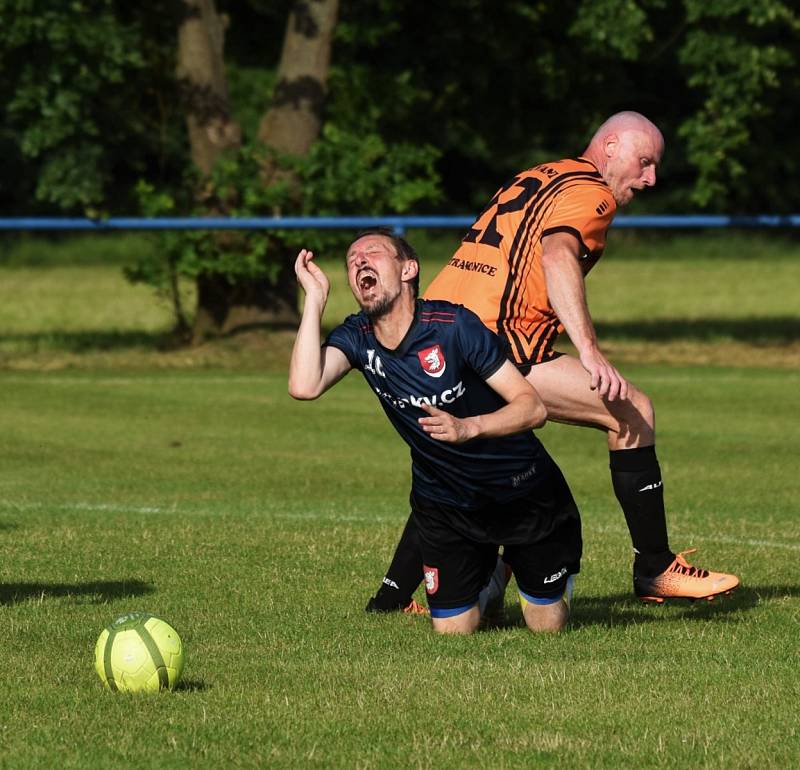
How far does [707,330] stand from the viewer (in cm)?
2631

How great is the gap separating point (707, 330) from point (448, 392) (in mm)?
20177

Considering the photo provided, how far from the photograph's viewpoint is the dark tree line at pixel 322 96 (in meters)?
20.3

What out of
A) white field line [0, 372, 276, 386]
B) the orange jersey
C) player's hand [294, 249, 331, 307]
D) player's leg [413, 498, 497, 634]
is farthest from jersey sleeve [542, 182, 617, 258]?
white field line [0, 372, 276, 386]

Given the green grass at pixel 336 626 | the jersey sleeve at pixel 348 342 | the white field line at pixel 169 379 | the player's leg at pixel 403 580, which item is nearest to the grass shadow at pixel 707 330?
the white field line at pixel 169 379

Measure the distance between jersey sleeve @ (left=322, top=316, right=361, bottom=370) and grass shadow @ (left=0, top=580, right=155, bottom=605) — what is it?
1.72 m

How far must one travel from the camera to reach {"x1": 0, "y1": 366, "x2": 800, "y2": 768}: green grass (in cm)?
530

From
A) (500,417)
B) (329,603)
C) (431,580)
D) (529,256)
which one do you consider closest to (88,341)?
(329,603)

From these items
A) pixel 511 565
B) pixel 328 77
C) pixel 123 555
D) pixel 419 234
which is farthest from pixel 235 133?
pixel 419 234

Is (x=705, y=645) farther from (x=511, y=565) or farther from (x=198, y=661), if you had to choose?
(x=198, y=661)

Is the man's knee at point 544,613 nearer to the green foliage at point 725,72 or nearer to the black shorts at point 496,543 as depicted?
the black shorts at point 496,543

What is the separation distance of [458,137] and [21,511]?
17.5 metres

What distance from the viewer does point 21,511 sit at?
10547 millimetres

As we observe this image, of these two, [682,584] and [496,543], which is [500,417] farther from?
[682,584]

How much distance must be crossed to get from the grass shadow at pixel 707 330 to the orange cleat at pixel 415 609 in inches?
654
